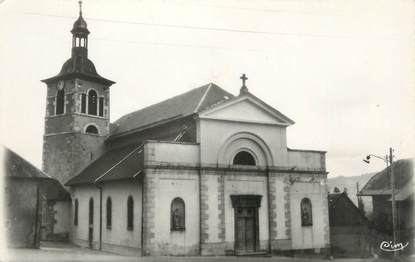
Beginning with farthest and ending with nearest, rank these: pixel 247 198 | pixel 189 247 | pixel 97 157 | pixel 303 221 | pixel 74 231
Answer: pixel 97 157
pixel 74 231
pixel 303 221
pixel 247 198
pixel 189 247

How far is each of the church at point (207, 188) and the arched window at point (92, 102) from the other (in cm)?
501

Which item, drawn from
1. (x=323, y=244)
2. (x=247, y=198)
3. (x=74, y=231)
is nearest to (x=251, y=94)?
(x=247, y=198)

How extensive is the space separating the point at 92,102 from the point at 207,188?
1579 centimetres

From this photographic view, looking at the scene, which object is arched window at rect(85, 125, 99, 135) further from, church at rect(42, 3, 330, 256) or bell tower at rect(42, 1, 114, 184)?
church at rect(42, 3, 330, 256)

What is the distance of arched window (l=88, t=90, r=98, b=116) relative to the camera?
37969 millimetres

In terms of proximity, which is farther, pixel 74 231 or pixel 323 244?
pixel 74 231

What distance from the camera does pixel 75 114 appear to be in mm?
36625

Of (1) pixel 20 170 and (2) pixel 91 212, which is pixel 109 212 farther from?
(1) pixel 20 170

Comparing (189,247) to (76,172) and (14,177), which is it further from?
(76,172)

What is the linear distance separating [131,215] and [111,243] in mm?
3050

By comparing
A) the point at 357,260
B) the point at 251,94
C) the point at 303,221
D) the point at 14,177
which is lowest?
the point at 357,260

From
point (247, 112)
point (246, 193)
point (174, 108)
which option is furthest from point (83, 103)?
point (246, 193)

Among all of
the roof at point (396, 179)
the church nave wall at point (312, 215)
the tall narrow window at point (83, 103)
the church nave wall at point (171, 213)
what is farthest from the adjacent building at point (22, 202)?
the roof at point (396, 179)

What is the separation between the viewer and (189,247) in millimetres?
25547
